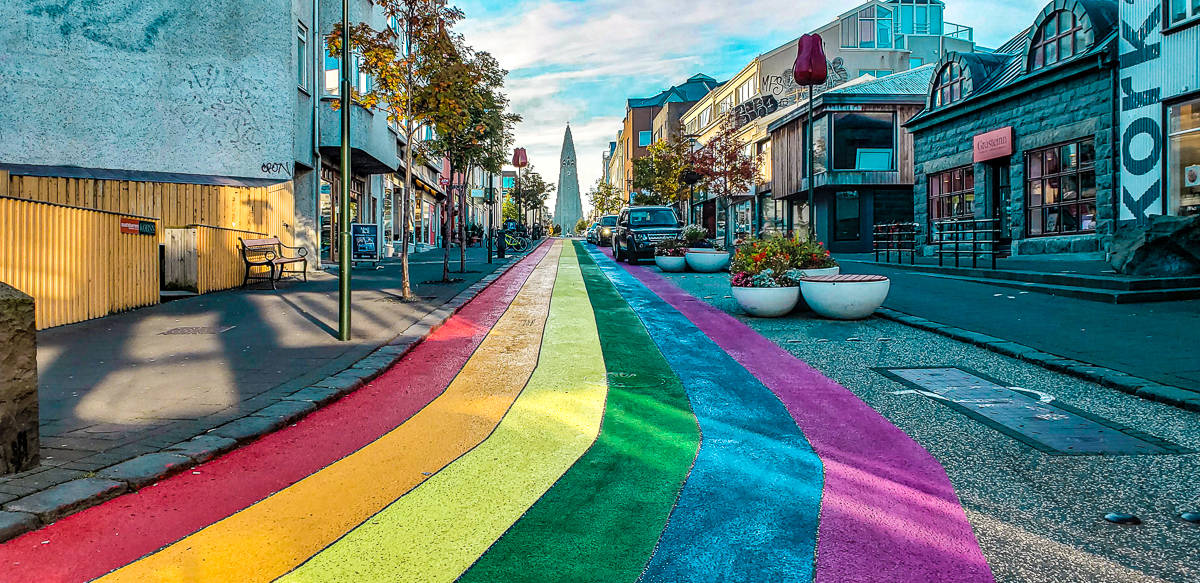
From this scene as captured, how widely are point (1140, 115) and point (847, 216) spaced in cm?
1865

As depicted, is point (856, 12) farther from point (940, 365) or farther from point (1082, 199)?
point (940, 365)

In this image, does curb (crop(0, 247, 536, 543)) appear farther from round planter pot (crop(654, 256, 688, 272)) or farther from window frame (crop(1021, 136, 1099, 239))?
window frame (crop(1021, 136, 1099, 239))

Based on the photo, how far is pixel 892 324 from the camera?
1013 centimetres

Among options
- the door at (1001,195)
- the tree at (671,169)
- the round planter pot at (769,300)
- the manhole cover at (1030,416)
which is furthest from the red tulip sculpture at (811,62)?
the tree at (671,169)

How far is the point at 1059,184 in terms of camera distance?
1812 cm

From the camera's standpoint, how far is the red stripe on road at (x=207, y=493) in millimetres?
3047

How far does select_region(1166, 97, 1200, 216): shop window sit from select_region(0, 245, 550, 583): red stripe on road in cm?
1426

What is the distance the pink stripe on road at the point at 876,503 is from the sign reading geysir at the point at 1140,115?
41.0 feet

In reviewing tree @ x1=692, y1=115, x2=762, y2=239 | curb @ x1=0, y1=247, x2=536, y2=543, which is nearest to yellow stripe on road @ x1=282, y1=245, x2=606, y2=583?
curb @ x1=0, y1=247, x2=536, y2=543

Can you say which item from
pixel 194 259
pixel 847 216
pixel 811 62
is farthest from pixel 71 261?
pixel 847 216

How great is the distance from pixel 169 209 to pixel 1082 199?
18.6 meters

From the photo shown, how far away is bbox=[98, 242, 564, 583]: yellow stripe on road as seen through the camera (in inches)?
118

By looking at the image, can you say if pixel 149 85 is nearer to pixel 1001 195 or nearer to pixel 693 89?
pixel 1001 195

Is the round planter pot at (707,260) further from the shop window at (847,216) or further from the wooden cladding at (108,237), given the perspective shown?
the shop window at (847,216)
